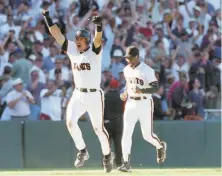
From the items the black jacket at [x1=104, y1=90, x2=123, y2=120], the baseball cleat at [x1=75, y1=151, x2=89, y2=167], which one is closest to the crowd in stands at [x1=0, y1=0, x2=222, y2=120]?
the black jacket at [x1=104, y1=90, x2=123, y2=120]

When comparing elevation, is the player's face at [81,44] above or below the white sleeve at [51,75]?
above

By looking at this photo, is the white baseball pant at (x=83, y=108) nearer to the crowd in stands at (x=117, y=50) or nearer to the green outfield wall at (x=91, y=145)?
the crowd in stands at (x=117, y=50)

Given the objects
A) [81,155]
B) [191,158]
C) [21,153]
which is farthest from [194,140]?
[81,155]

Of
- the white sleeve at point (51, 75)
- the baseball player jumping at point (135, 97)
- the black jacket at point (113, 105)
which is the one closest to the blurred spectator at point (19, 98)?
the white sleeve at point (51, 75)

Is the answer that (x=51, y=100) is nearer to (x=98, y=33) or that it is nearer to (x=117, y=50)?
(x=117, y=50)

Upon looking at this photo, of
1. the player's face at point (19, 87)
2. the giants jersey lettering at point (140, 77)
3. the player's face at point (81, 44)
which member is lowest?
the player's face at point (19, 87)

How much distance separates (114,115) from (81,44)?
3.62 m

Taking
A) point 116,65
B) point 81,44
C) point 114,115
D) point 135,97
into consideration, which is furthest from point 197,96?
point 81,44

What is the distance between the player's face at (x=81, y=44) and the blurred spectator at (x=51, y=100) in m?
4.45

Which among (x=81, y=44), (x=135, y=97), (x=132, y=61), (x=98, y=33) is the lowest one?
(x=135, y=97)

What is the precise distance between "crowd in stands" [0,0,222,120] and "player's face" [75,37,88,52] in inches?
110

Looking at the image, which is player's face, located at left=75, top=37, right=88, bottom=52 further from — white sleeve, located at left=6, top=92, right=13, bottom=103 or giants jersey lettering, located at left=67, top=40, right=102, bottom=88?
white sleeve, located at left=6, top=92, right=13, bottom=103

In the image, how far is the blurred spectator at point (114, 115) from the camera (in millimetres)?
15859

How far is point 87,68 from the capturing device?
42.1 feet
